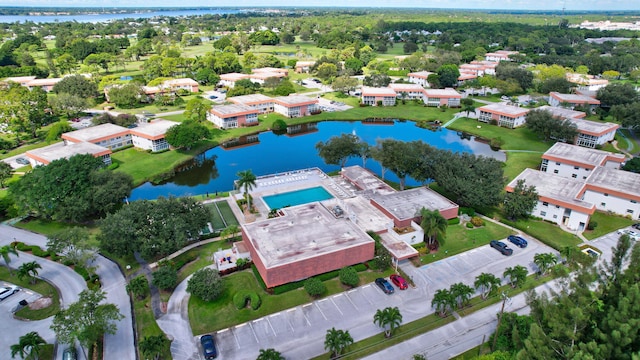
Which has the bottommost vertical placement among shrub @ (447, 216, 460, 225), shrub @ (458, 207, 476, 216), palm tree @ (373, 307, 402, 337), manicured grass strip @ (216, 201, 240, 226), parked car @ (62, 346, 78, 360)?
manicured grass strip @ (216, 201, 240, 226)

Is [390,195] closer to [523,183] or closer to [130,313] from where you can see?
[523,183]

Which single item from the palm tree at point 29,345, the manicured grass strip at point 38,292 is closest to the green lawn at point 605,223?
the palm tree at point 29,345

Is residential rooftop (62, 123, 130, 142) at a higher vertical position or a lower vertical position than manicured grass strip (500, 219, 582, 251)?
higher

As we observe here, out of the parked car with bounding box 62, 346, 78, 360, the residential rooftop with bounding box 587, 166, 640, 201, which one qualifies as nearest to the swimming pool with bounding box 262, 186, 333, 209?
the parked car with bounding box 62, 346, 78, 360

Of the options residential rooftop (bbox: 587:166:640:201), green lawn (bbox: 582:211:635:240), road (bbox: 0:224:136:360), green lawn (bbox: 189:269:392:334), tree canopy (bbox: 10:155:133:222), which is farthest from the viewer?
residential rooftop (bbox: 587:166:640:201)

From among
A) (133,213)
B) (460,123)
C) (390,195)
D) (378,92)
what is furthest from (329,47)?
(133,213)

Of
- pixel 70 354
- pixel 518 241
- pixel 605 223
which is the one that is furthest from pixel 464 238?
pixel 70 354

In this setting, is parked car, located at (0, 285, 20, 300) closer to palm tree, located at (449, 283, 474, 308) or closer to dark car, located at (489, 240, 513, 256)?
palm tree, located at (449, 283, 474, 308)

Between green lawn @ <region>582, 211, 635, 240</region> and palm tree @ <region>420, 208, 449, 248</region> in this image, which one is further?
green lawn @ <region>582, 211, 635, 240</region>
